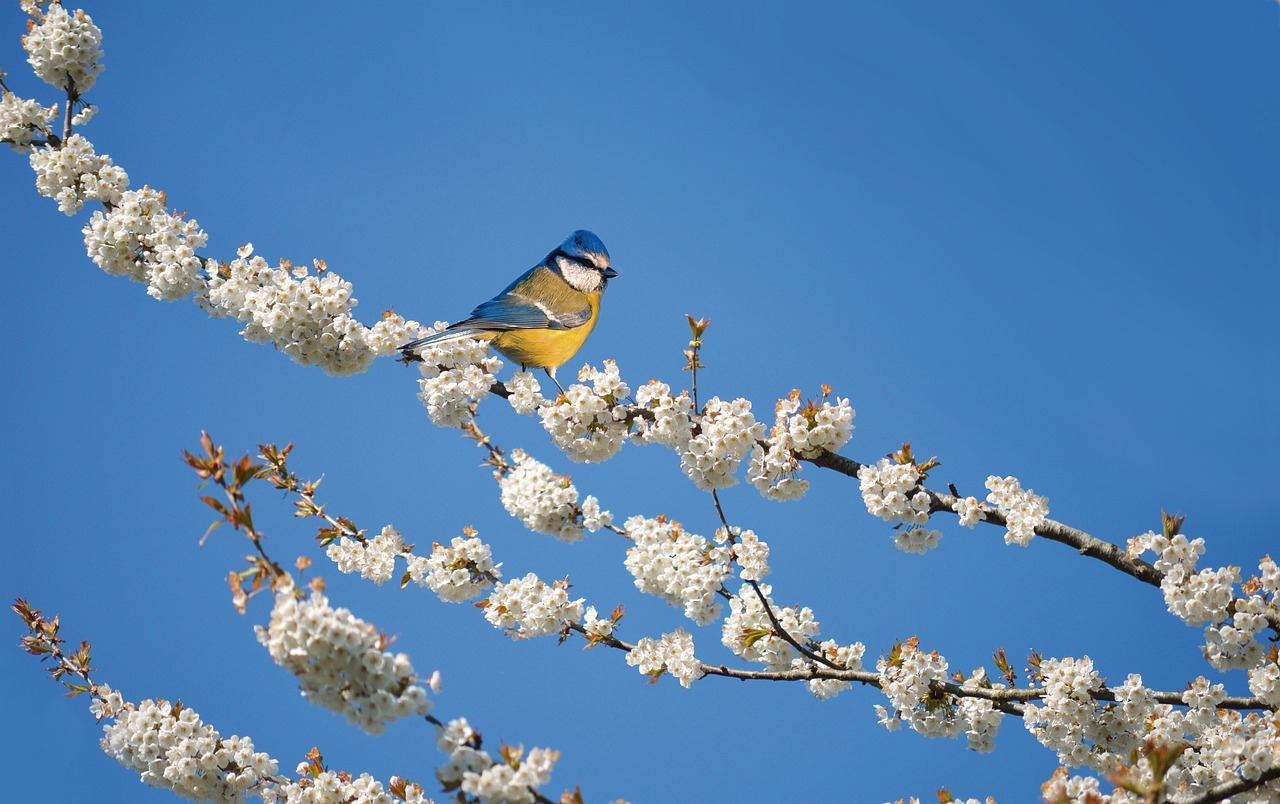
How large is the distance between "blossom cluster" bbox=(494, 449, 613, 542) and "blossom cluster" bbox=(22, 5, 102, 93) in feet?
9.29

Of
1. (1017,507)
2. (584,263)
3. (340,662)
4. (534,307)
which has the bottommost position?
(340,662)

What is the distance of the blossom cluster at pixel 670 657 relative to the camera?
146 inches

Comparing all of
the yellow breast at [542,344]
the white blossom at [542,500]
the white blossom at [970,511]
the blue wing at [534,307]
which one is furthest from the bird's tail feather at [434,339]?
the white blossom at [970,511]

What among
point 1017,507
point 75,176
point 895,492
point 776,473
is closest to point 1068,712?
point 1017,507

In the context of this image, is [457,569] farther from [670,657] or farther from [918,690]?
[918,690]

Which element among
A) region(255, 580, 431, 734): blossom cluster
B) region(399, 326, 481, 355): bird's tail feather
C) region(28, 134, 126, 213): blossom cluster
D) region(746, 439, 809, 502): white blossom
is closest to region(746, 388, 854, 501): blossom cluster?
region(746, 439, 809, 502): white blossom

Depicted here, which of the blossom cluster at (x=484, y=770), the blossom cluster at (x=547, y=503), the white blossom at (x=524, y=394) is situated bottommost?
the blossom cluster at (x=484, y=770)

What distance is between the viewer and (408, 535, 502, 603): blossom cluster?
3799 millimetres

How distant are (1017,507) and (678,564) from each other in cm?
128

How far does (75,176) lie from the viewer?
4.12 metres

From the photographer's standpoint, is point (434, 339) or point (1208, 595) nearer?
point (1208, 595)

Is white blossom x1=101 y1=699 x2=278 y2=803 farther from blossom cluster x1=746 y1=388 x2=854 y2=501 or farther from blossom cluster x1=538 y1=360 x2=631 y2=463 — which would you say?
blossom cluster x1=746 y1=388 x2=854 y2=501

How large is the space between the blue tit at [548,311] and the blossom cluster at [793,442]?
139 centimetres

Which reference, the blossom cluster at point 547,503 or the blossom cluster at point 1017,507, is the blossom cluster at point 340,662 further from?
the blossom cluster at point 1017,507
